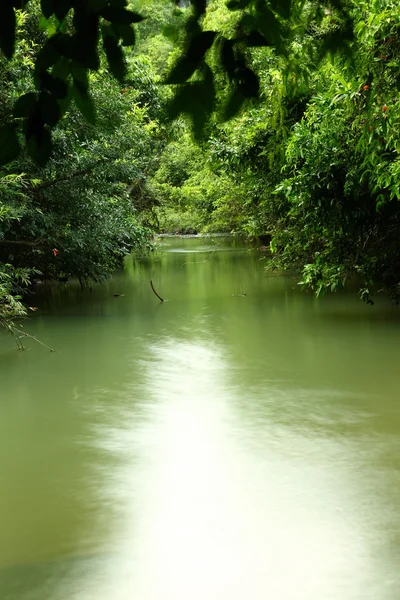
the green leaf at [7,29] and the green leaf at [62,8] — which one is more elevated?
the green leaf at [62,8]

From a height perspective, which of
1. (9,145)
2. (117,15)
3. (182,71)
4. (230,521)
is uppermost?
(117,15)

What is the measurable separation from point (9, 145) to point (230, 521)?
2897 mm

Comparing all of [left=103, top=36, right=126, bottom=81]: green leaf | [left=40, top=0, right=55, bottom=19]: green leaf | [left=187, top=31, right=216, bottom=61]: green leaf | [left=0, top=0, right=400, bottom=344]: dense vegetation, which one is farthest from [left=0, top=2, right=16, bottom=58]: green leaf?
[left=187, top=31, right=216, bottom=61]: green leaf

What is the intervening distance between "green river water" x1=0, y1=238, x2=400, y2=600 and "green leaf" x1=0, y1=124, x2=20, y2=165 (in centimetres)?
234

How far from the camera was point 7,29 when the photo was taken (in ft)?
3.95

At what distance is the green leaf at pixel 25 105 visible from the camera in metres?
1.32

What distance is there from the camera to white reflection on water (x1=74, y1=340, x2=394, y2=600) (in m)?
3.19

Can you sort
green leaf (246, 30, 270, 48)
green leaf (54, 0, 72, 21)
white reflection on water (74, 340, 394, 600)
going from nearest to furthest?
green leaf (54, 0, 72, 21), green leaf (246, 30, 270, 48), white reflection on water (74, 340, 394, 600)

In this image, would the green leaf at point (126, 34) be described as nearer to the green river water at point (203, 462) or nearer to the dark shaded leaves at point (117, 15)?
the dark shaded leaves at point (117, 15)

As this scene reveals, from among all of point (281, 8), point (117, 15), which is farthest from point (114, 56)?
point (281, 8)

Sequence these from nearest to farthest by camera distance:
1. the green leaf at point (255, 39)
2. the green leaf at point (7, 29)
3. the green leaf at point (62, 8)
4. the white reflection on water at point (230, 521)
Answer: the green leaf at point (7, 29) < the green leaf at point (62, 8) < the green leaf at point (255, 39) < the white reflection on water at point (230, 521)

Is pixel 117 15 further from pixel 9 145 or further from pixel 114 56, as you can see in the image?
pixel 9 145

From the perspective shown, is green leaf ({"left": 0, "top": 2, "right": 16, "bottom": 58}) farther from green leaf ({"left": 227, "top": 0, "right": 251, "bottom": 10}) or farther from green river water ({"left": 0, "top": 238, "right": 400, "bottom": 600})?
green river water ({"left": 0, "top": 238, "right": 400, "bottom": 600})

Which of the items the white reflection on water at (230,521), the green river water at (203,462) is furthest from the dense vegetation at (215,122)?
the white reflection on water at (230,521)
